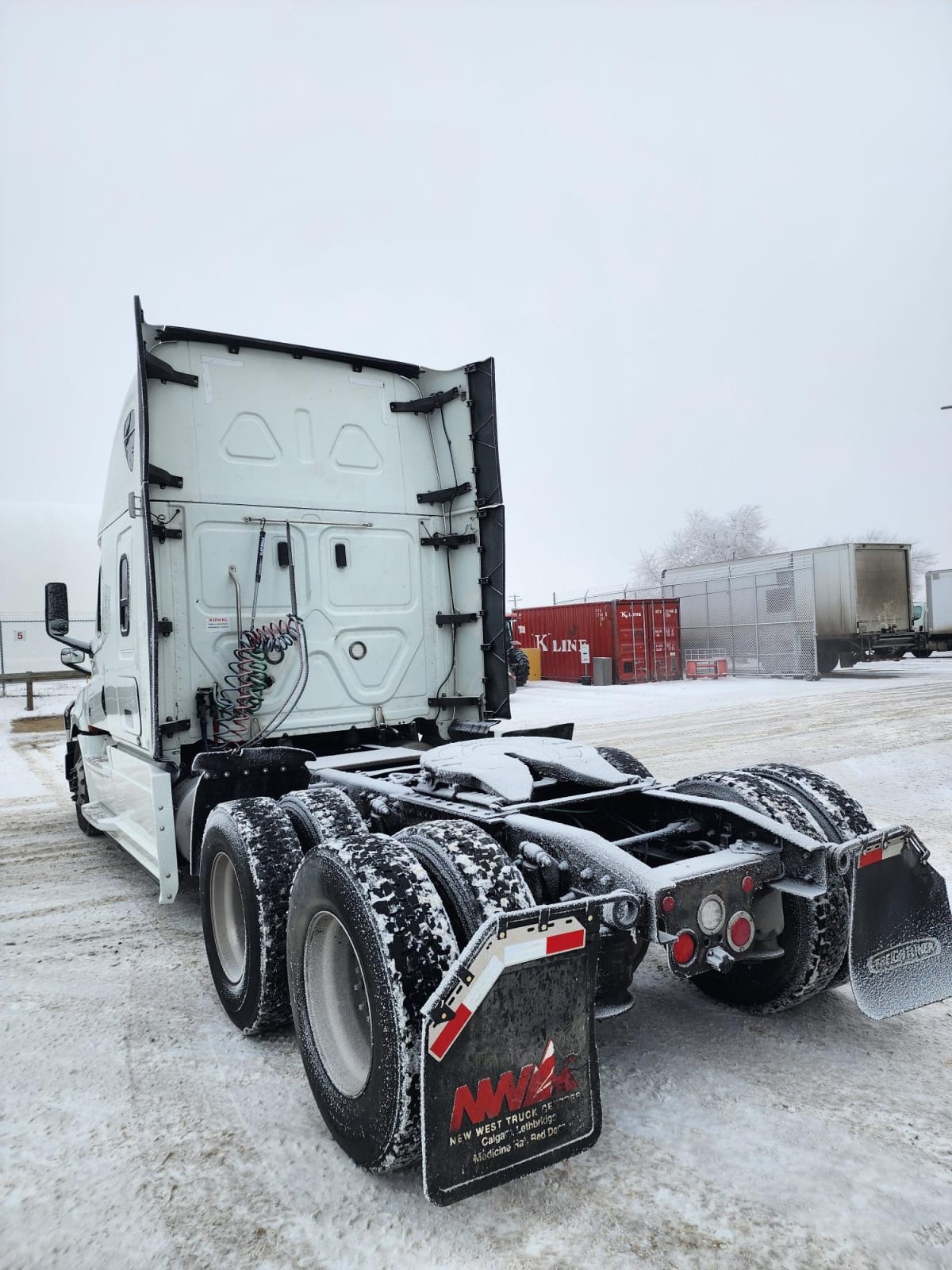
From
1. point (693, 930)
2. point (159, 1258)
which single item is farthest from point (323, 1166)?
point (693, 930)

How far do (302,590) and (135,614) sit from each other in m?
0.98

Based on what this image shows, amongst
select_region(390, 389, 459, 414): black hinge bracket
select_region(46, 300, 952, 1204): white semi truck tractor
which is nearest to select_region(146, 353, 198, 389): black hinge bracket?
select_region(46, 300, 952, 1204): white semi truck tractor

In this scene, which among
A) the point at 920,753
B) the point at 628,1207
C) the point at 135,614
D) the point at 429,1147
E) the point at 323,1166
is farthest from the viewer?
the point at 920,753

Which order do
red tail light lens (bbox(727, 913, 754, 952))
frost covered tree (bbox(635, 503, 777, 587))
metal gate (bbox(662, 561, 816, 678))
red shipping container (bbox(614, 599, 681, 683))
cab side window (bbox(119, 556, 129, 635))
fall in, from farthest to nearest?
frost covered tree (bbox(635, 503, 777, 587))
red shipping container (bbox(614, 599, 681, 683))
metal gate (bbox(662, 561, 816, 678))
cab side window (bbox(119, 556, 129, 635))
red tail light lens (bbox(727, 913, 754, 952))

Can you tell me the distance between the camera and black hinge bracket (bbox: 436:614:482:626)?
566cm

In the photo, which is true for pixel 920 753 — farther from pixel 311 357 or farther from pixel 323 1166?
pixel 323 1166

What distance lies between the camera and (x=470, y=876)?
103 inches

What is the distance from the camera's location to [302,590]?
5176 mm

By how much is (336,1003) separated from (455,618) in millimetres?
3239

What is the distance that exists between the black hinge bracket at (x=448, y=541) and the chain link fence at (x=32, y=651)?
19.3m

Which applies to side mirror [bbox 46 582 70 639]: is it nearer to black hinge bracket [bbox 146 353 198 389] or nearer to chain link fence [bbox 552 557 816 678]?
black hinge bracket [bbox 146 353 198 389]

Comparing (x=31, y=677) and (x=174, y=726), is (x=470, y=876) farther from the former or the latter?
(x=31, y=677)

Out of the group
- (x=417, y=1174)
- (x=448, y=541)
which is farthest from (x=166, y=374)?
(x=417, y=1174)

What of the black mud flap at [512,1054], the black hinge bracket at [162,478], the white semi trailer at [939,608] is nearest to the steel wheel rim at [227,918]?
the black mud flap at [512,1054]
